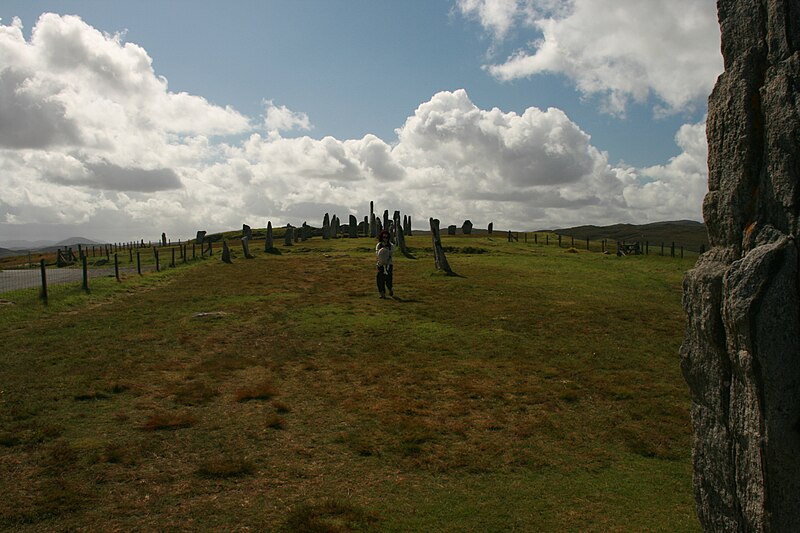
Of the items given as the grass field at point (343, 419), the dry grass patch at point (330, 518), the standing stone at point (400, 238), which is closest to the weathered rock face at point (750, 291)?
the grass field at point (343, 419)

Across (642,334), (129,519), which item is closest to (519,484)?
(129,519)

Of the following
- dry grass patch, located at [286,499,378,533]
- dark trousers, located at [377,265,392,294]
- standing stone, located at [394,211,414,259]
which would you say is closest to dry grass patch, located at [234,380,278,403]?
dry grass patch, located at [286,499,378,533]

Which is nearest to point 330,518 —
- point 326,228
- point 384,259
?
point 384,259

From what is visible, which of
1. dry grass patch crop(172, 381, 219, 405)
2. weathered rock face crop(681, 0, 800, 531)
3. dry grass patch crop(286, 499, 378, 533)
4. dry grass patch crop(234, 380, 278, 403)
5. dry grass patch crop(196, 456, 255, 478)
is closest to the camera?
A: weathered rock face crop(681, 0, 800, 531)

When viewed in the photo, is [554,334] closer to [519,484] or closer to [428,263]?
[519,484]

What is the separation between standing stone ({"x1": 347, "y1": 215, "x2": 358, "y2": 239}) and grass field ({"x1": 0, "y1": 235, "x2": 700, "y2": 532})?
181 feet

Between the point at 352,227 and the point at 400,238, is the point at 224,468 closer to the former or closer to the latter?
the point at 400,238

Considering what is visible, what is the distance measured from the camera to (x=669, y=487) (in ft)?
25.0

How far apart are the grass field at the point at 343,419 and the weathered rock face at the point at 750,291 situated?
2.01 metres

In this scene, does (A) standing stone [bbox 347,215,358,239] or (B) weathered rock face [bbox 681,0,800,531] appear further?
(A) standing stone [bbox 347,215,358,239]

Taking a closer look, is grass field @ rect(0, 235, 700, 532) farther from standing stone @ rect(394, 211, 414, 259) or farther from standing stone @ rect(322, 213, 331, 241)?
standing stone @ rect(322, 213, 331, 241)

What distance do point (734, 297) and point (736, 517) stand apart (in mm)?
2015

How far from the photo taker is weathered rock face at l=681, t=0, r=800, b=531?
448cm

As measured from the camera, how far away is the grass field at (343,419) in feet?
22.3
